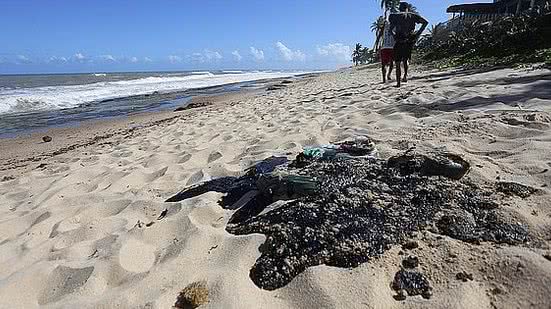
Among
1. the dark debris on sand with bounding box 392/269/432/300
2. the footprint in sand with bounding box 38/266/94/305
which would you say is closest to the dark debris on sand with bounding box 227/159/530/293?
the dark debris on sand with bounding box 392/269/432/300

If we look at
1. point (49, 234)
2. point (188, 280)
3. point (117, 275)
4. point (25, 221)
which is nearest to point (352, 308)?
point (188, 280)

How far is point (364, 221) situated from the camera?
6.03 ft

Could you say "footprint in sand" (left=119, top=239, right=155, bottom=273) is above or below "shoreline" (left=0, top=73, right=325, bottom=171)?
above

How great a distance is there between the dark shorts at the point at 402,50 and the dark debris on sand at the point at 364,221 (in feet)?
17.0

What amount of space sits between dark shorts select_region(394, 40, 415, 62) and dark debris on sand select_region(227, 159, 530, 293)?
519 cm

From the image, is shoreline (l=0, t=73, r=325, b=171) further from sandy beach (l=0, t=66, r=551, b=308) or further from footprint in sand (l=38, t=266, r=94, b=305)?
footprint in sand (l=38, t=266, r=94, b=305)

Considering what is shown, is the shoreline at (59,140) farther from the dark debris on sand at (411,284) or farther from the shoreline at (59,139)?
the dark debris on sand at (411,284)

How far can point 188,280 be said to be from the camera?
167 centimetres

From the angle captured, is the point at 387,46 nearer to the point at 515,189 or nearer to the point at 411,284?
the point at 515,189

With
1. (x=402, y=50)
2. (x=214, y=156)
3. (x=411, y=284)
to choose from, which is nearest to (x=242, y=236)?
(x=411, y=284)

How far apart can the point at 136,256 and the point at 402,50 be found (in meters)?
6.30

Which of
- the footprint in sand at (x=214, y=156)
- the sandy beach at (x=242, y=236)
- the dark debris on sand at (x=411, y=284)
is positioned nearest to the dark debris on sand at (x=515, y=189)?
the sandy beach at (x=242, y=236)

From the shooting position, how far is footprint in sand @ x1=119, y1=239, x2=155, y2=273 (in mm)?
1875

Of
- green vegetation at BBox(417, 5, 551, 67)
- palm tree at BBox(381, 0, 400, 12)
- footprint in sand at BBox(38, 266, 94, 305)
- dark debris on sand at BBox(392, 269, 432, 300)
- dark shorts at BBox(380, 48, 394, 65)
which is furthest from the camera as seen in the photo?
palm tree at BBox(381, 0, 400, 12)
